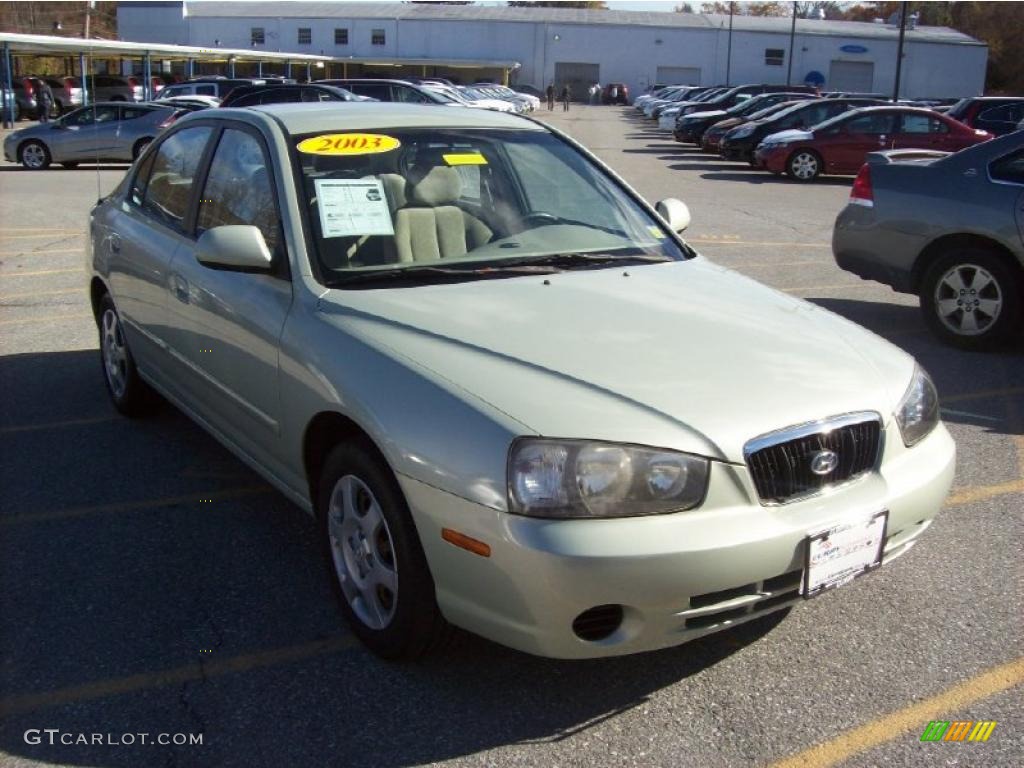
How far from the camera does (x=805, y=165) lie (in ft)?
69.5

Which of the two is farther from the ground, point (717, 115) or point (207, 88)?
point (207, 88)

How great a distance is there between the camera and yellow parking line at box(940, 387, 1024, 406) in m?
6.11

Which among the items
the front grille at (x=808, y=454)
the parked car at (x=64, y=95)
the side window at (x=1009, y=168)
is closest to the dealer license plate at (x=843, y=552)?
the front grille at (x=808, y=454)

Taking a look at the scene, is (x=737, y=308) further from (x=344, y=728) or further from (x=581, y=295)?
(x=344, y=728)

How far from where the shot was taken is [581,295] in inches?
145

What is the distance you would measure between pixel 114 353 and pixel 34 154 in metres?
18.6

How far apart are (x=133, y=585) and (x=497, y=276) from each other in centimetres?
170

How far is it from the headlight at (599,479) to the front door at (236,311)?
1242 mm

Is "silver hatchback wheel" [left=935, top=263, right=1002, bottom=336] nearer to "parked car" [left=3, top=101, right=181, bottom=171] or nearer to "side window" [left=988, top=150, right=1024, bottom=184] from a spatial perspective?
"side window" [left=988, top=150, right=1024, bottom=184]

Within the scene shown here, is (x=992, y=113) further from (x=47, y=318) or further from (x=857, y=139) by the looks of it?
(x=47, y=318)

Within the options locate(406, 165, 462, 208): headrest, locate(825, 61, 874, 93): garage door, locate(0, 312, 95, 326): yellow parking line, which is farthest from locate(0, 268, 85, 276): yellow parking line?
locate(825, 61, 874, 93): garage door

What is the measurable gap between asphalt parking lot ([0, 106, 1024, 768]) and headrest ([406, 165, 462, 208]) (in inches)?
55.0

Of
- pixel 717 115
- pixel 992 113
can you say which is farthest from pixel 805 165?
pixel 717 115

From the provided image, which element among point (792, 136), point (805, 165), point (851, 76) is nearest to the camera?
point (805, 165)
